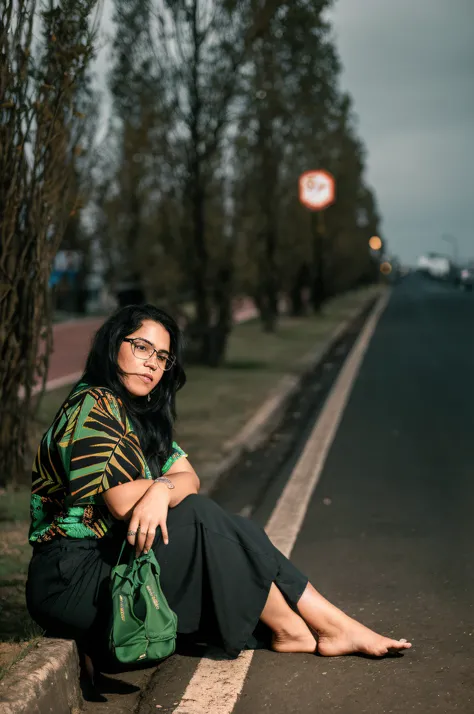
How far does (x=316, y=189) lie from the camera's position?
38969mm

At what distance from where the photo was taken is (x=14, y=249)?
764 cm

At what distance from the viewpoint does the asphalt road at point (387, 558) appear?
423 centimetres

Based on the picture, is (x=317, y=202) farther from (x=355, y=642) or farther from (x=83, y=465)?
(x=83, y=465)

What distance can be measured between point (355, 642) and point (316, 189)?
1384 inches

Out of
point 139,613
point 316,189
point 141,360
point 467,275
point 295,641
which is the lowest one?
point 467,275

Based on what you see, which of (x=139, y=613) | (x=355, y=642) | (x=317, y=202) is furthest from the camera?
(x=317, y=202)

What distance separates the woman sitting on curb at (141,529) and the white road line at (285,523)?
12 centimetres

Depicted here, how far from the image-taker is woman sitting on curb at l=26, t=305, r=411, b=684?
4.11 meters

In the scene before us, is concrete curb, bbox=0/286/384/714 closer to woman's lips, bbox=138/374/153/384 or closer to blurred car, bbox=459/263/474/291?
woman's lips, bbox=138/374/153/384

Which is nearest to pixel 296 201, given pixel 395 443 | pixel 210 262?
pixel 210 262

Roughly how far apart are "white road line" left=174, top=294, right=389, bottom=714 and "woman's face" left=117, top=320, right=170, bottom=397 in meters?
1.10

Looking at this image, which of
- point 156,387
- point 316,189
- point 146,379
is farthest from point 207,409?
point 316,189

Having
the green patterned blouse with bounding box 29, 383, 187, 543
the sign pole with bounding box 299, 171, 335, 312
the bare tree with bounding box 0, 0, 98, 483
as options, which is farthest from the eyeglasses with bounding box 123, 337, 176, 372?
the sign pole with bounding box 299, 171, 335, 312

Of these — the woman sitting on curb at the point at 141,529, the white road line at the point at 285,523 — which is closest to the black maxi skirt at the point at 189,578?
the woman sitting on curb at the point at 141,529
